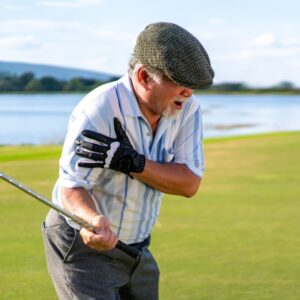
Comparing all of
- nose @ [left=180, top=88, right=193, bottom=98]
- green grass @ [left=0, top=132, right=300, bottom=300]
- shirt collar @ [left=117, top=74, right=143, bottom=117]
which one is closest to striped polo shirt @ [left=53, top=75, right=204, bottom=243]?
shirt collar @ [left=117, top=74, right=143, bottom=117]

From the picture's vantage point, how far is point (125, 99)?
2.80 metres

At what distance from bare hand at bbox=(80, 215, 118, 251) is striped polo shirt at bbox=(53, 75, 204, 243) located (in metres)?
0.16

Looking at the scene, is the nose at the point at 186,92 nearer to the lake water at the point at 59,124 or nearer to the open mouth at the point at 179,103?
the open mouth at the point at 179,103

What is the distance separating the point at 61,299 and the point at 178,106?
0.72 m

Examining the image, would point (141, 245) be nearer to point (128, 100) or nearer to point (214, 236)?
point (128, 100)

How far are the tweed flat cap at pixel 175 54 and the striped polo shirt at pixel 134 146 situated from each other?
0.14 m

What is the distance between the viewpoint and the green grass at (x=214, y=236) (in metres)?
4.32


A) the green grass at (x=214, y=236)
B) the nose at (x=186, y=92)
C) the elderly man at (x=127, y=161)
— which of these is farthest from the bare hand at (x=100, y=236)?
the green grass at (x=214, y=236)

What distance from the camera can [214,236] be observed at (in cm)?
537

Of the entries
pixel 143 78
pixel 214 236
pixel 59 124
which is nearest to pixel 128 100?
pixel 143 78

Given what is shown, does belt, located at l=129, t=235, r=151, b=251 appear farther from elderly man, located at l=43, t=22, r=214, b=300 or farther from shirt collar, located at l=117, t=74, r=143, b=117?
shirt collar, located at l=117, t=74, r=143, b=117

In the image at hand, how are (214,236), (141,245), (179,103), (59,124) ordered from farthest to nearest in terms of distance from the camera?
1. (59,124)
2. (214,236)
3. (141,245)
4. (179,103)

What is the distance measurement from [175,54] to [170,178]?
1.33 ft

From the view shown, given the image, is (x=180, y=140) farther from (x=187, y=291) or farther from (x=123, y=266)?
(x=187, y=291)
